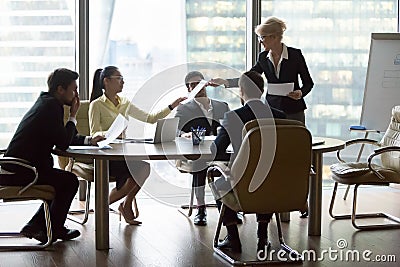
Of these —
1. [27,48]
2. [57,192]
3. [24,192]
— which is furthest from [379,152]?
[27,48]

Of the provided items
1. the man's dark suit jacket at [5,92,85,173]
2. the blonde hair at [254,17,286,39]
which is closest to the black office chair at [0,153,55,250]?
the man's dark suit jacket at [5,92,85,173]

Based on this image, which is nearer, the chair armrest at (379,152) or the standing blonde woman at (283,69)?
the chair armrest at (379,152)

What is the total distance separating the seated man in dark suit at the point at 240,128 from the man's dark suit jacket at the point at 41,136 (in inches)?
40.6

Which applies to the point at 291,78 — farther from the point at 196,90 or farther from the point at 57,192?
the point at 57,192

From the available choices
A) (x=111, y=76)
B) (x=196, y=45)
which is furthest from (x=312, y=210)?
(x=196, y=45)

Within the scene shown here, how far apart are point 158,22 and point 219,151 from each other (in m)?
2.48

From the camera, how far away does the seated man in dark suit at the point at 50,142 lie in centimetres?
464

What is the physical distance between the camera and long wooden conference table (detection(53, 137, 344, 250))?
4.41 metres

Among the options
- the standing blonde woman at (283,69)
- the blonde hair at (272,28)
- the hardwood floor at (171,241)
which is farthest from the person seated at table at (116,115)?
the blonde hair at (272,28)

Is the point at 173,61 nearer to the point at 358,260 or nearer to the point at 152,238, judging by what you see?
the point at 152,238

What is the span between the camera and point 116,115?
220 inches

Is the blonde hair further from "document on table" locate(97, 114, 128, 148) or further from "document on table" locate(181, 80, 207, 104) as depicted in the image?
"document on table" locate(97, 114, 128, 148)

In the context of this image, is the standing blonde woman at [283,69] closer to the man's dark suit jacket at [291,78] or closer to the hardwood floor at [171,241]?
the man's dark suit jacket at [291,78]

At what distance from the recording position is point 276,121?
4215 millimetres
